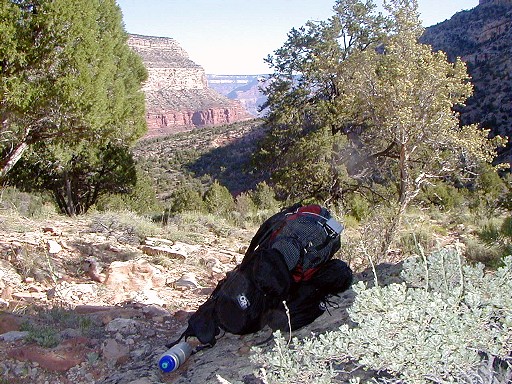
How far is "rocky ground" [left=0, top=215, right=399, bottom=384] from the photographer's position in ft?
9.09

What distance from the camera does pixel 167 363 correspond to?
2721 millimetres

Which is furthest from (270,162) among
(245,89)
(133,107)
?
(245,89)

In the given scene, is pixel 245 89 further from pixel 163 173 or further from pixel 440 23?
pixel 163 173

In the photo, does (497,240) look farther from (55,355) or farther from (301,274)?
(55,355)

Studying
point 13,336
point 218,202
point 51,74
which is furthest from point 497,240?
point 218,202

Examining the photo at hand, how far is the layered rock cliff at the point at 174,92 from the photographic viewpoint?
66750 millimetres

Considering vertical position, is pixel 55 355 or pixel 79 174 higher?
pixel 79 174

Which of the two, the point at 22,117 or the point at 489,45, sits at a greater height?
the point at 489,45

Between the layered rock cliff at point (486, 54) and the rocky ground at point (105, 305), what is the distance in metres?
26.2

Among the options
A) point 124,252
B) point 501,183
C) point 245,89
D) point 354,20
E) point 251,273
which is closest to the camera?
point 251,273

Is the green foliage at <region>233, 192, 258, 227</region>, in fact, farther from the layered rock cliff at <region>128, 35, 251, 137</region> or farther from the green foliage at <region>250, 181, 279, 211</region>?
the layered rock cliff at <region>128, 35, 251, 137</region>

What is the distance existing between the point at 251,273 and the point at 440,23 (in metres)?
53.5

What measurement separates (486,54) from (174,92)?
4612 centimetres

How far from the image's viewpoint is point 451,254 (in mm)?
1938
